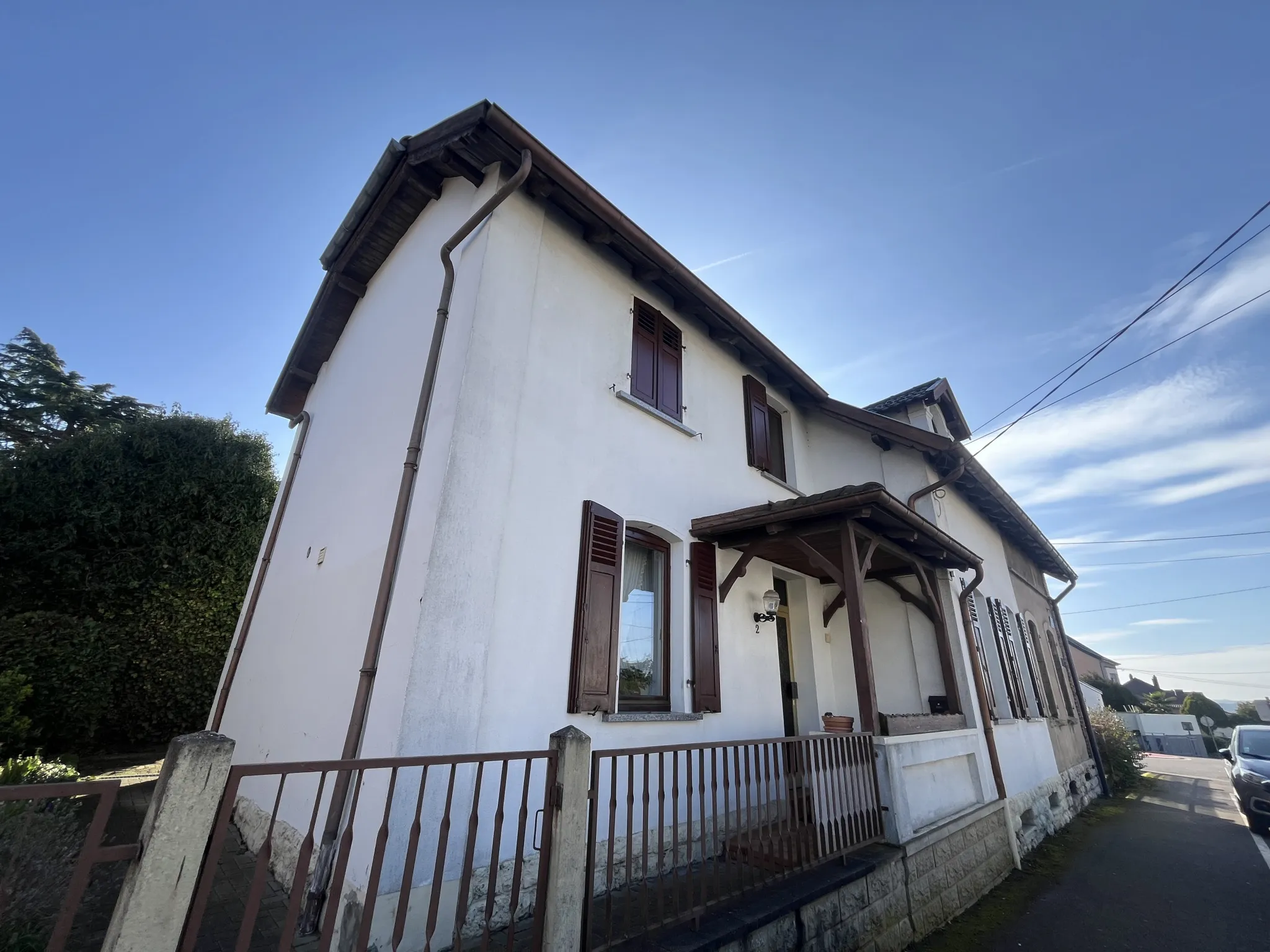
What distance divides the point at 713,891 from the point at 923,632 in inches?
217

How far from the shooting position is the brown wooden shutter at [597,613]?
14.4 ft

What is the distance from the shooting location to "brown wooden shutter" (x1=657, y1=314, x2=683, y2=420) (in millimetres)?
6359

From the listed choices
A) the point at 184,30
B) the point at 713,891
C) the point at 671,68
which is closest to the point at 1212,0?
the point at 671,68

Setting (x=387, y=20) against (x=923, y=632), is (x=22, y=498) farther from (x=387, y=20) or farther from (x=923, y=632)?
(x=923, y=632)

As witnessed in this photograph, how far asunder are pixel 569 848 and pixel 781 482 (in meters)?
5.97

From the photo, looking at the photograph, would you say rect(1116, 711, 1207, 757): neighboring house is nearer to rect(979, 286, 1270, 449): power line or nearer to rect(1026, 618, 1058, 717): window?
rect(1026, 618, 1058, 717): window

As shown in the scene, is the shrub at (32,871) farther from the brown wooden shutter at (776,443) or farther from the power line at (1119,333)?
the power line at (1119,333)

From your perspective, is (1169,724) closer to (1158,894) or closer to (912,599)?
(1158,894)

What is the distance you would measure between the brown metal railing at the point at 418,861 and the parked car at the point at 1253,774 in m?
12.9

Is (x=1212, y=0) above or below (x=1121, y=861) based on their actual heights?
above

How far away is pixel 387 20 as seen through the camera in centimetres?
569

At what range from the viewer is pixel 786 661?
290 inches

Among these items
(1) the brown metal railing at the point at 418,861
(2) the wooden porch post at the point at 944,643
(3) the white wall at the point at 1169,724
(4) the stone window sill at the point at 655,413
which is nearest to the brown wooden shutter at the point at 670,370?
(4) the stone window sill at the point at 655,413

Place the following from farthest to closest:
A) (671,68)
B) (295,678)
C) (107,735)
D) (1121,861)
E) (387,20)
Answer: (107,735) < (1121,861) < (671,68) < (387,20) < (295,678)
